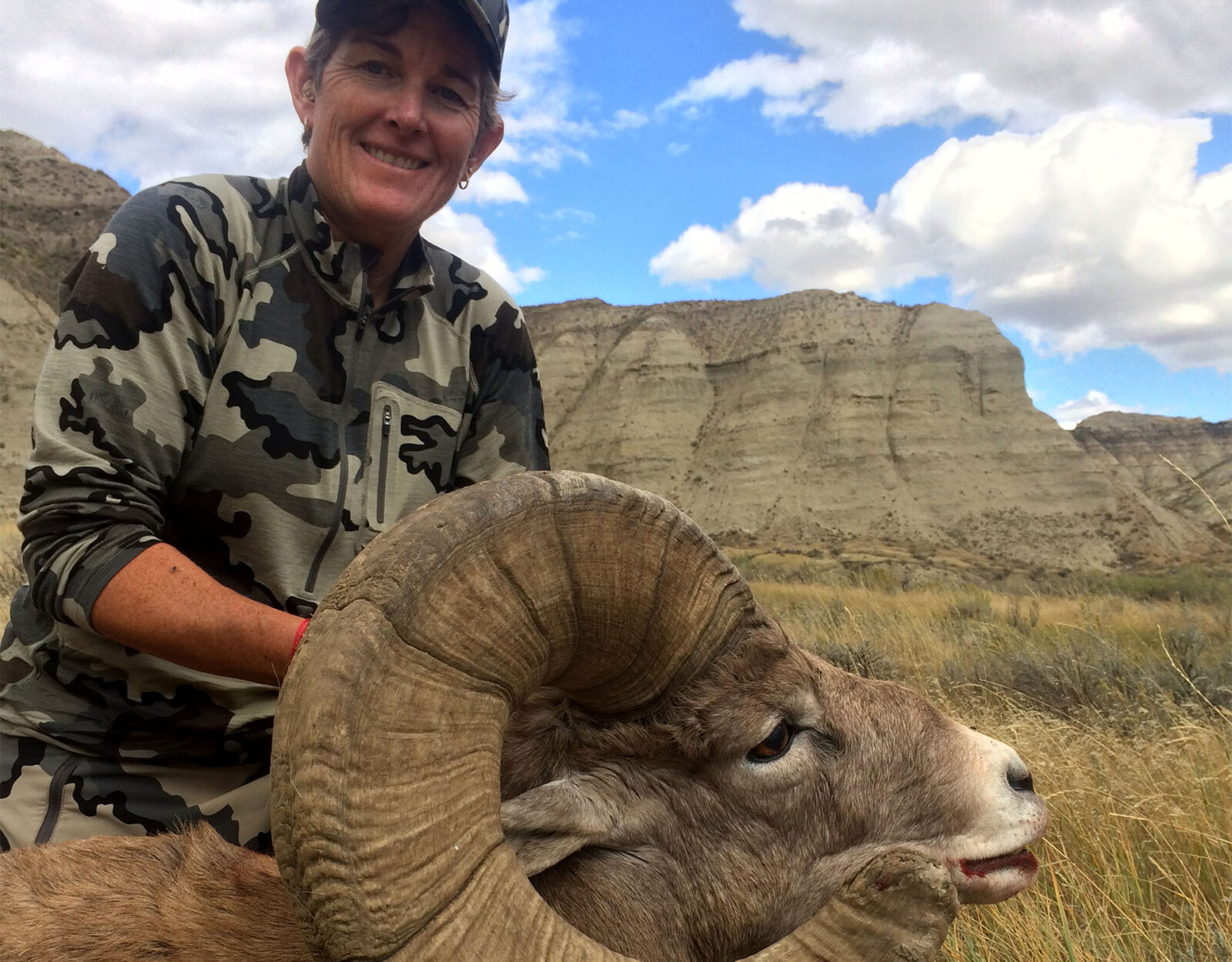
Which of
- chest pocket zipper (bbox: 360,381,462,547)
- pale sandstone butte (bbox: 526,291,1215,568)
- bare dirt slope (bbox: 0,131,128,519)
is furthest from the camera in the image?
pale sandstone butte (bbox: 526,291,1215,568)

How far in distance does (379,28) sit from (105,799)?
2603 mm

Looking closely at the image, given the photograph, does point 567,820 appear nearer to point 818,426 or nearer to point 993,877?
point 993,877

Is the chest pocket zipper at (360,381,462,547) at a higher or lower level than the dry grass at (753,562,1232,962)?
higher

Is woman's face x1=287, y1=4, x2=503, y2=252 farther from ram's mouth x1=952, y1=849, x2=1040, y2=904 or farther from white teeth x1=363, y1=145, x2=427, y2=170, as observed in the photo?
ram's mouth x1=952, y1=849, x2=1040, y2=904

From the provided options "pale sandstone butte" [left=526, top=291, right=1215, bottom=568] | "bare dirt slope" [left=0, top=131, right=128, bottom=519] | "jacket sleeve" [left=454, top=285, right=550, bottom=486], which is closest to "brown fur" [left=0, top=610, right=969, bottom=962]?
"jacket sleeve" [left=454, top=285, right=550, bottom=486]

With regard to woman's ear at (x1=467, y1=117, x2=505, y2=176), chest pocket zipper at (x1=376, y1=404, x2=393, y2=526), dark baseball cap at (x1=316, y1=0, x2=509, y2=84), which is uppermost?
dark baseball cap at (x1=316, y1=0, x2=509, y2=84)

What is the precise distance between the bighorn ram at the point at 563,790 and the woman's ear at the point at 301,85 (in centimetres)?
213

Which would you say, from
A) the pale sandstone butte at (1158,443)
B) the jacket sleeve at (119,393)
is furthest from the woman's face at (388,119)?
the pale sandstone butte at (1158,443)

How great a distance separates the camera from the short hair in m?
2.83

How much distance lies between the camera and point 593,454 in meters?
61.4

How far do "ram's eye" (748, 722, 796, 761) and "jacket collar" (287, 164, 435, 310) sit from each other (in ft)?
6.53

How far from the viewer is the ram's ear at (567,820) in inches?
78.9

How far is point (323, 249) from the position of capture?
299cm

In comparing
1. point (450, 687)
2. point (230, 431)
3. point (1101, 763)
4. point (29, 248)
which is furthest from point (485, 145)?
point (29, 248)
